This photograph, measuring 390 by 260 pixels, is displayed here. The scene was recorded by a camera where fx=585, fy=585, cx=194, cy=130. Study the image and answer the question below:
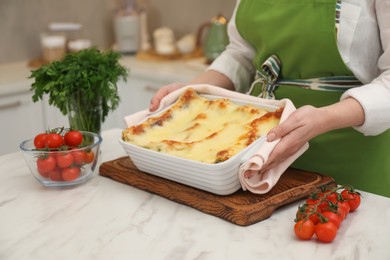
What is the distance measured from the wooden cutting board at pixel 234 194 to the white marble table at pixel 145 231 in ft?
0.05

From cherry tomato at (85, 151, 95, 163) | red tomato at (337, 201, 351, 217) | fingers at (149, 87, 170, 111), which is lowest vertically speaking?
cherry tomato at (85, 151, 95, 163)

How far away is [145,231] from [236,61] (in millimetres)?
701

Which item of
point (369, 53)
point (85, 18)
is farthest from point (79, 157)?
point (85, 18)

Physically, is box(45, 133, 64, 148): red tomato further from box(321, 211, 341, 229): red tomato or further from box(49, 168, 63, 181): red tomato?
box(321, 211, 341, 229): red tomato

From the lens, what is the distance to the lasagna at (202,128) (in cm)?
110

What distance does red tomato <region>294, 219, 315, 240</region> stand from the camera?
942mm

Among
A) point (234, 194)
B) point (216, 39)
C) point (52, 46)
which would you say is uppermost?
point (234, 194)

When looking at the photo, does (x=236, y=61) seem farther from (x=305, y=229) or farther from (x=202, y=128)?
(x=305, y=229)

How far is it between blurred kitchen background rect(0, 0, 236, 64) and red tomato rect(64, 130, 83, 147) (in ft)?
6.06

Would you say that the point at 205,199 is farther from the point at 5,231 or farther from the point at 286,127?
the point at 5,231

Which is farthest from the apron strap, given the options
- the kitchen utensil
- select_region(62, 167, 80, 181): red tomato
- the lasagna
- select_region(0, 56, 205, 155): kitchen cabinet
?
the kitchen utensil

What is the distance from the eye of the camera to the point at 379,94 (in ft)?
3.82

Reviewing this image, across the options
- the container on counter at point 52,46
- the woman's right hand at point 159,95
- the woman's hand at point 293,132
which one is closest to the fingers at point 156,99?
the woman's right hand at point 159,95

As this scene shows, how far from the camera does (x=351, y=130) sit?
1.34 meters
